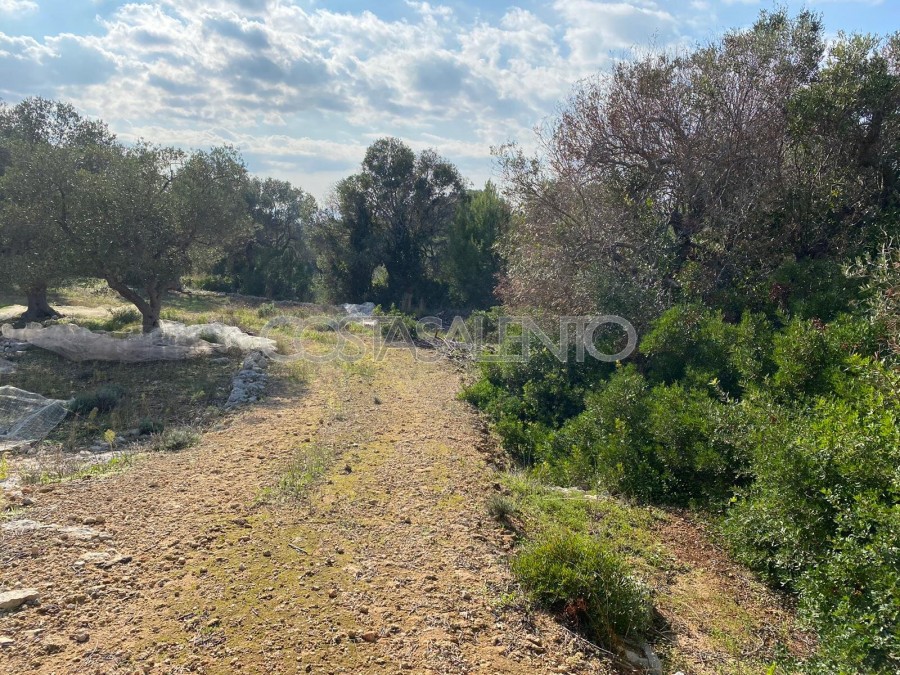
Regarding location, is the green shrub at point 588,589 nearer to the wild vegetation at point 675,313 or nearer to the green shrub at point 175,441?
the wild vegetation at point 675,313

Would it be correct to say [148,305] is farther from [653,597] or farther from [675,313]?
[653,597]

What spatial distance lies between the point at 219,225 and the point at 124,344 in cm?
388

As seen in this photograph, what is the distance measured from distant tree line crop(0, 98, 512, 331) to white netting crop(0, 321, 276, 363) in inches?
49.8

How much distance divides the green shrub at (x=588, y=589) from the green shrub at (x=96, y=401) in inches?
255

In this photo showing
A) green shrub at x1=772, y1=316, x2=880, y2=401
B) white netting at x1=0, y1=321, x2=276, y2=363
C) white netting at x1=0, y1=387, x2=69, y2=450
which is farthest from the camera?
white netting at x1=0, y1=321, x2=276, y2=363

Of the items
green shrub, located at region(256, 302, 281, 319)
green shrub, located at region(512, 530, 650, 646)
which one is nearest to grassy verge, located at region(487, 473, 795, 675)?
green shrub, located at region(512, 530, 650, 646)

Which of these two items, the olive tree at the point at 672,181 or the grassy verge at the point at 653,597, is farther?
the olive tree at the point at 672,181

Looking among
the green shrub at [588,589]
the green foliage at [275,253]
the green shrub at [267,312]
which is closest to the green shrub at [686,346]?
the green shrub at [588,589]

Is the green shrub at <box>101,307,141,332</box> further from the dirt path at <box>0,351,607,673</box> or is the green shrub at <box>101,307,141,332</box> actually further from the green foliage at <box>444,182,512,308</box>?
the green foliage at <box>444,182,512,308</box>

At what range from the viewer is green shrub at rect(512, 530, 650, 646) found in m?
3.25

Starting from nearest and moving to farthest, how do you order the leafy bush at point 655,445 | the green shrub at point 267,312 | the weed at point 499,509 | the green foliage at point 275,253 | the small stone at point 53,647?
the small stone at point 53,647, the weed at point 499,509, the leafy bush at point 655,445, the green shrub at point 267,312, the green foliage at point 275,253

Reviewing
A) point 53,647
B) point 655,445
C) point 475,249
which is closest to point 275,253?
point 475,249

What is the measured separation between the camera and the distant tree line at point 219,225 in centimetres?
1121

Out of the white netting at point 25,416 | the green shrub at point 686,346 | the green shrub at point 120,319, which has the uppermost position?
the green shrub at point 686,346
